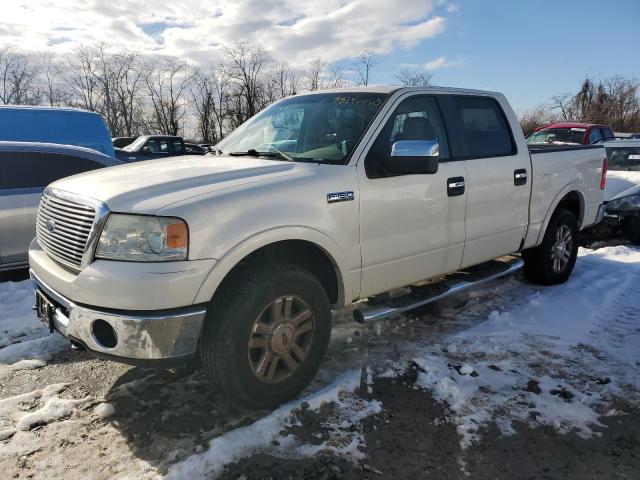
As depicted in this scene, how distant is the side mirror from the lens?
10.3 ft

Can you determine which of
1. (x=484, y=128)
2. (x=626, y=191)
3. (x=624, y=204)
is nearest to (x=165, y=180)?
(x=484, y=128)

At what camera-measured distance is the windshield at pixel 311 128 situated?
342 centimetres

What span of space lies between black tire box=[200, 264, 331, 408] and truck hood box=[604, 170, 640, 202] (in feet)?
21.7

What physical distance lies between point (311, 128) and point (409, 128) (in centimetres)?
72

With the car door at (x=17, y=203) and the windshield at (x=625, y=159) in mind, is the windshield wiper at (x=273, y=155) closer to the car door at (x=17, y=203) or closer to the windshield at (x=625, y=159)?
the car door at (x=17, y=203)

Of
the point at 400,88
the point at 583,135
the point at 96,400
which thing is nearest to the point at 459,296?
the point at 400,88

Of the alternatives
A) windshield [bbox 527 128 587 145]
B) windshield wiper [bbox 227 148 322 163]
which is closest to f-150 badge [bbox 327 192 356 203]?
windshield wiper [bbox 227 148 322 163]

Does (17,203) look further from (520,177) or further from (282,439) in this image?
(520,177)

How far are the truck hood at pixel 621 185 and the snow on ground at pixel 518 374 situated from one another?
10.7 ft

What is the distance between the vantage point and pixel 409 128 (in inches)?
143

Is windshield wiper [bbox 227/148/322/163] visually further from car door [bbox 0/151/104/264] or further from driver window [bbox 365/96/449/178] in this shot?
car door [bbox 0/151/104/264]

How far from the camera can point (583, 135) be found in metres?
12.3

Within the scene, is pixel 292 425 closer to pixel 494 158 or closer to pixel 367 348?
pixel 367 348

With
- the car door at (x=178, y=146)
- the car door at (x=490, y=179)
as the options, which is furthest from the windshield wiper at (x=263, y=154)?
the car door at (x=178, y=146)
